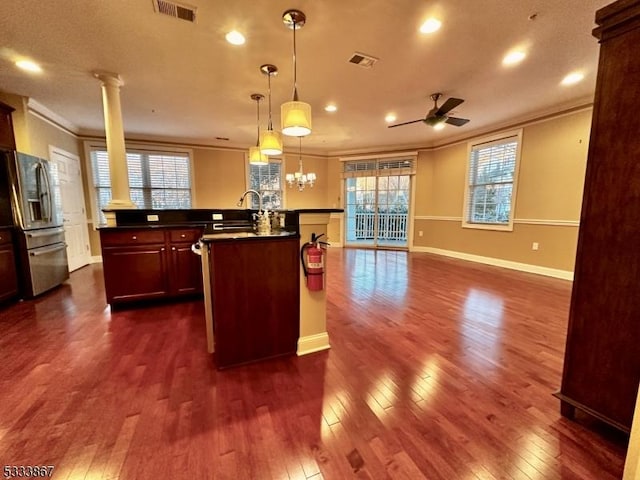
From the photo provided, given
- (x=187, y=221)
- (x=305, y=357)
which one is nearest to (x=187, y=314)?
(x=187, y=221)

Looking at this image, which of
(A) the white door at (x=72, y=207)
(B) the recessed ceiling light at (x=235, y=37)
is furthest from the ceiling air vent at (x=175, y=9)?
(A) the white door at (x=72, y=207)

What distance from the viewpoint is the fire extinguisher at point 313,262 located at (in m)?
1.92

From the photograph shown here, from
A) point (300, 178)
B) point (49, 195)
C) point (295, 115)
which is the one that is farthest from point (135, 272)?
point (300, 178)

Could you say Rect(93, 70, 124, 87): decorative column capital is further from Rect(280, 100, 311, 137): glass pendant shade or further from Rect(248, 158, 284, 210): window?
Rect(248, 158, 284, 210): window

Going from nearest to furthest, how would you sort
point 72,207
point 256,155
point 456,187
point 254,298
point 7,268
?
point 254,298 < point 7,268 < point 256,155 < point 72,207 < point 456,187

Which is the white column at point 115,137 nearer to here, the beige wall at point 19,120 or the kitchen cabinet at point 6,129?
the kitchen cabinet at point 6,129

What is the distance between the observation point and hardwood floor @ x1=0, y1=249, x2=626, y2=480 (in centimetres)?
118

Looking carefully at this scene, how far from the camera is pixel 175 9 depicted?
6.86 ft

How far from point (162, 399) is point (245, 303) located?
2.32 ft

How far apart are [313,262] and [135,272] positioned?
226 centimetres

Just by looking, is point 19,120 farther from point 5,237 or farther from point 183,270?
point 183,270

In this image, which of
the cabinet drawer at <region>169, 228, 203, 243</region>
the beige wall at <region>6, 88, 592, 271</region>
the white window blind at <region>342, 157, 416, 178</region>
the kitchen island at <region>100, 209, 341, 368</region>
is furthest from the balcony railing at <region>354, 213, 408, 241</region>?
the kitchen island at <region>100, 209, 341, 368</region>

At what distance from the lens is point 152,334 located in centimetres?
239

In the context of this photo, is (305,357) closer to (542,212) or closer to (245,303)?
(245,303)
